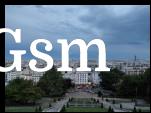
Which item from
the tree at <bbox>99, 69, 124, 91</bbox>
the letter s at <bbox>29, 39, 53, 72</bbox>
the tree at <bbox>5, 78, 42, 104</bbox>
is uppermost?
the letter s at <bbox>29, 39, 53, 72</bbox>

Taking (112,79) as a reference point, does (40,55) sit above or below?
above

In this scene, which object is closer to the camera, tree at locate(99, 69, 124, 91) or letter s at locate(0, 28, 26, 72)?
letter s at locate(0, 28, 26, 72)

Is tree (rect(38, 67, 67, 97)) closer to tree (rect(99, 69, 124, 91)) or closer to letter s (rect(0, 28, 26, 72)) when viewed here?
tree (rect(99, 69, 124, 91))

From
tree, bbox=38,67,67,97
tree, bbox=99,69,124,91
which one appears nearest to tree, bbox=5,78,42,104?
tree, bbox=38,67,67,97

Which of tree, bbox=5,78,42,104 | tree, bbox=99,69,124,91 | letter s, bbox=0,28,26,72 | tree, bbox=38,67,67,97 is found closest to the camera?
letter s, bbox=0,28,26,72

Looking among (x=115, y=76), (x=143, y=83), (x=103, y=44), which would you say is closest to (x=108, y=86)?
(x=115, y=76)

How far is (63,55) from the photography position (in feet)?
7.07

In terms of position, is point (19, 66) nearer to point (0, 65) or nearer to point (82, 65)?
point (0, 65)

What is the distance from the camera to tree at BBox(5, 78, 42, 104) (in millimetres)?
12516

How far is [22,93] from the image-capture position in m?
13.1

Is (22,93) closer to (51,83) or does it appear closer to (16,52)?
(51,83)

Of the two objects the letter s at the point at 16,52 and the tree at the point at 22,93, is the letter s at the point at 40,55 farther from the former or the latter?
the tree at the point at 22,93

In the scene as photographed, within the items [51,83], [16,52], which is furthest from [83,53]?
[51,83]

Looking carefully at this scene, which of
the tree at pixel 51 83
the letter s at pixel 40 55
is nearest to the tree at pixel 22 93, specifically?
the tree at pixel 51 83
